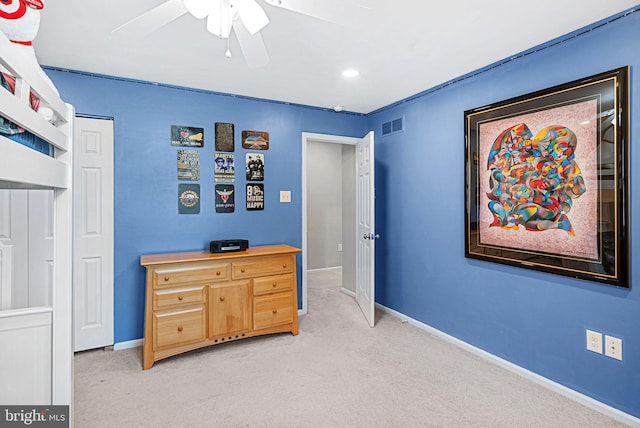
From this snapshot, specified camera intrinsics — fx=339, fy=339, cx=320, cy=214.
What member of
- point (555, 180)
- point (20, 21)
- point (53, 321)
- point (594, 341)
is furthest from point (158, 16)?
point (594, 341)

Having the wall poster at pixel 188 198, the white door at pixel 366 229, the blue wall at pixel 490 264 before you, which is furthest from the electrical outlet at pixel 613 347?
the wall poster at pixel 188 198

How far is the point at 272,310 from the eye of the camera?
3.09 metres

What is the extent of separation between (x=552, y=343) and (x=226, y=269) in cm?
248

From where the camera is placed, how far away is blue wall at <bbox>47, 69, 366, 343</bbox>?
290 cm

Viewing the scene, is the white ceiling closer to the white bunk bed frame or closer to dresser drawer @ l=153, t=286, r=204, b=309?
the white bunk bed frame

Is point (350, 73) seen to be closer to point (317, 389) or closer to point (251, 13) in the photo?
point (251, 13)

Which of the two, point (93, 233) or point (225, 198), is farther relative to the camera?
point (225, 198)

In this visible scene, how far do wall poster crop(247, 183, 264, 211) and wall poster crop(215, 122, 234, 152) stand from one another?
423mm

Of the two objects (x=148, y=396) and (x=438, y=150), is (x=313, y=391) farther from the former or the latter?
(x=438, y=150)

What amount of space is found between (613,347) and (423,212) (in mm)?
1716

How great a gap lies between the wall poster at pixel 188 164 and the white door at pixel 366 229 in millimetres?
1669

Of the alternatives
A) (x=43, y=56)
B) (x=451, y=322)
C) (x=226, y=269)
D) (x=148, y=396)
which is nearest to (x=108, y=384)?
(x=148, y=396)

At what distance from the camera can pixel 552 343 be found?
2.29 metres
